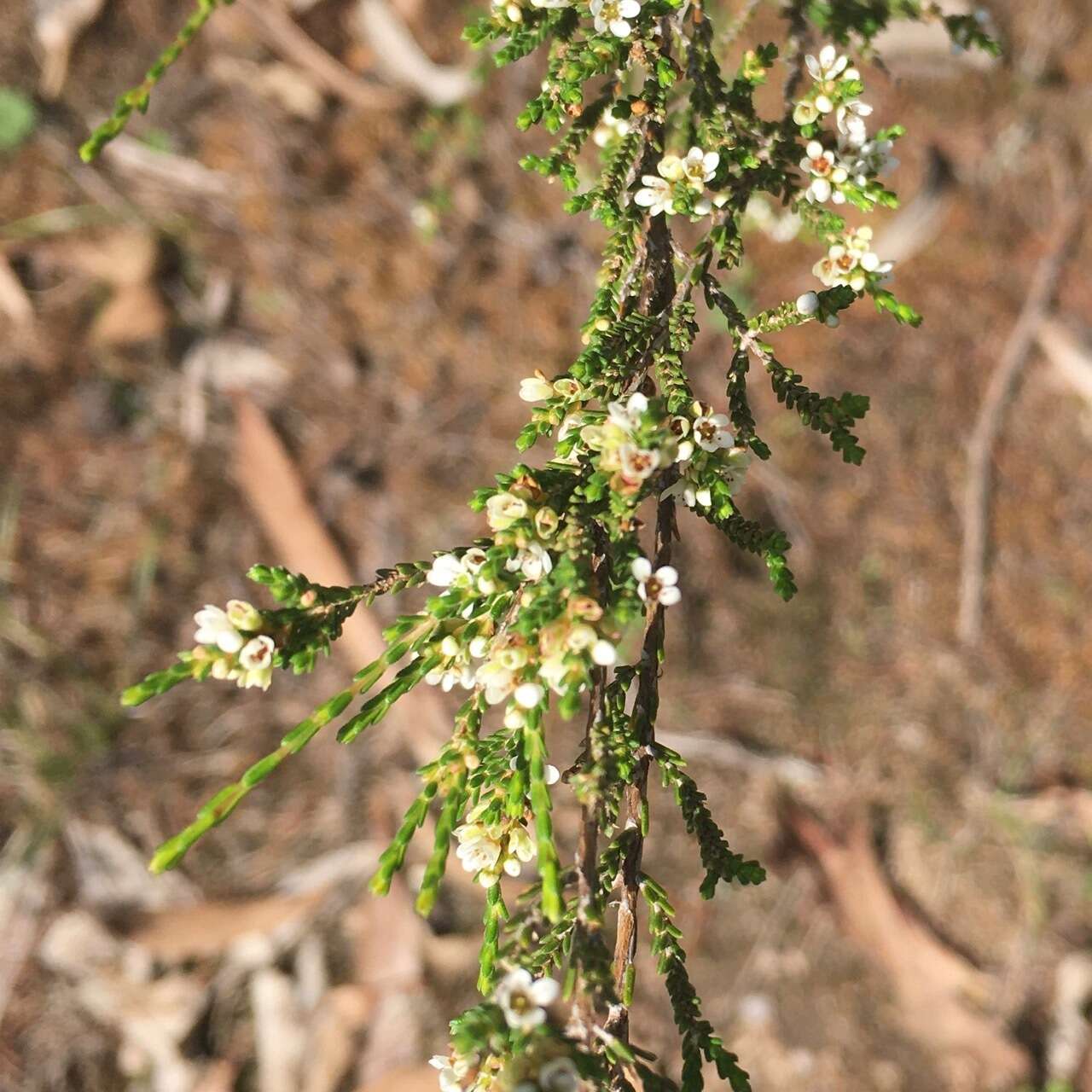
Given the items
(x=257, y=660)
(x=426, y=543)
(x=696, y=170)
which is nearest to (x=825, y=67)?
(x=696, y=170)

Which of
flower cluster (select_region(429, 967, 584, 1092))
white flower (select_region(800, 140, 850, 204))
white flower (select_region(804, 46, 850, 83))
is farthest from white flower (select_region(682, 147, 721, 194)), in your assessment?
flower cluster (select_region(429, 967, 584, 1092))

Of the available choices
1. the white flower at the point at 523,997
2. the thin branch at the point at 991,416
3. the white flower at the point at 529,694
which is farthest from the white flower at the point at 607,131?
the thin branch at the point at 991,416

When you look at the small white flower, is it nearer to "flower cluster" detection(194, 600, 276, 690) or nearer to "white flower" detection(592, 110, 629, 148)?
"flower cluster" detection(194, 600, 276, 690)

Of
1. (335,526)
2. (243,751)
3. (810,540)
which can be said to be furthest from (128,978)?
(810,540)

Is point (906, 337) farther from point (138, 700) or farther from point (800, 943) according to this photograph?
point (138, 700)

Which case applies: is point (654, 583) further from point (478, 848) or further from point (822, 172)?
point (822, 172)

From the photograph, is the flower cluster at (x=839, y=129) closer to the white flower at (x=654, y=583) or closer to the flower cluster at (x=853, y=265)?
the flower cluster at (x=853, y=265)
